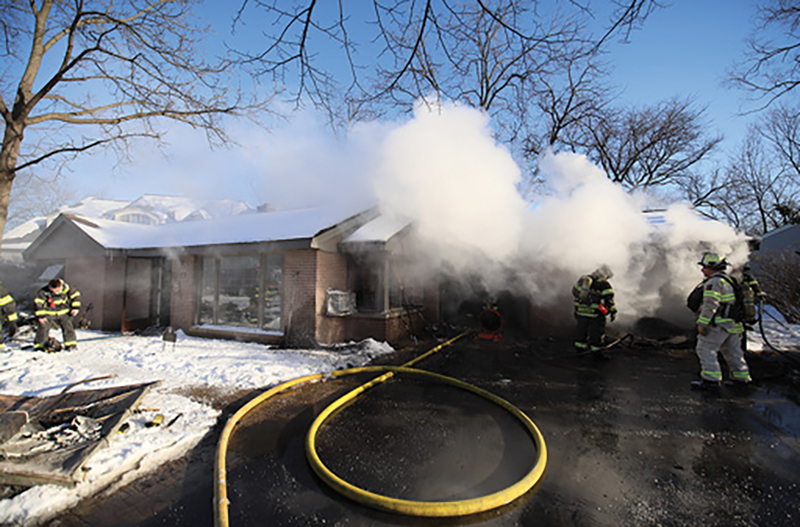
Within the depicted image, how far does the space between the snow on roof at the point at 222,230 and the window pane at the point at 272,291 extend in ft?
2.16

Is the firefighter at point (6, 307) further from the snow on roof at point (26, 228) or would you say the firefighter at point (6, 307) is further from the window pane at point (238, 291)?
the snow on roof at point (26, 228)

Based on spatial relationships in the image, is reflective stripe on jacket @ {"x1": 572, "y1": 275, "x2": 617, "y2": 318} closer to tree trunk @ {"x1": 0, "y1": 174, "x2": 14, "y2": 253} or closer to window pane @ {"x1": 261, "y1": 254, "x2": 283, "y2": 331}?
A: window pane @ {"x1": 261, "y1": 254, "x2": 283, "y2": 331}

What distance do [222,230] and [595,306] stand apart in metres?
9.76

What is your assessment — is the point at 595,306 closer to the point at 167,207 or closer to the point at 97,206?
the point at 167,207

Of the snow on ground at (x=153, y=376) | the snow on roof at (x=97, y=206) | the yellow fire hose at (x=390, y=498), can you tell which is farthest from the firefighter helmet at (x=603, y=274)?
the snow on roof at (x=97, y=206)

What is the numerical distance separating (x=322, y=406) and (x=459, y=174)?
19.2ft

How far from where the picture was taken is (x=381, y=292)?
27.6 ft

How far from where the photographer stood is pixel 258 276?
8.75 metres

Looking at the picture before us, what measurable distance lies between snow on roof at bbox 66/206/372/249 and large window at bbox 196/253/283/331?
0.59 metres

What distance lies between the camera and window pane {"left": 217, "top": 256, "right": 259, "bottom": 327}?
8.92 meters

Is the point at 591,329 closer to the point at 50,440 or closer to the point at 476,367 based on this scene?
the point at 476,367

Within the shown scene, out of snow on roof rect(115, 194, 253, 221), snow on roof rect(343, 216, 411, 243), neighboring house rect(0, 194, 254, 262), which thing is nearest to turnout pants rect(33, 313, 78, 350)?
snow on roof rect(343, 216, 411, 243)

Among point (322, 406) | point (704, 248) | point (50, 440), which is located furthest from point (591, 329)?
point (50, 440)

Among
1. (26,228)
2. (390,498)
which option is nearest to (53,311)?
(390,498)
